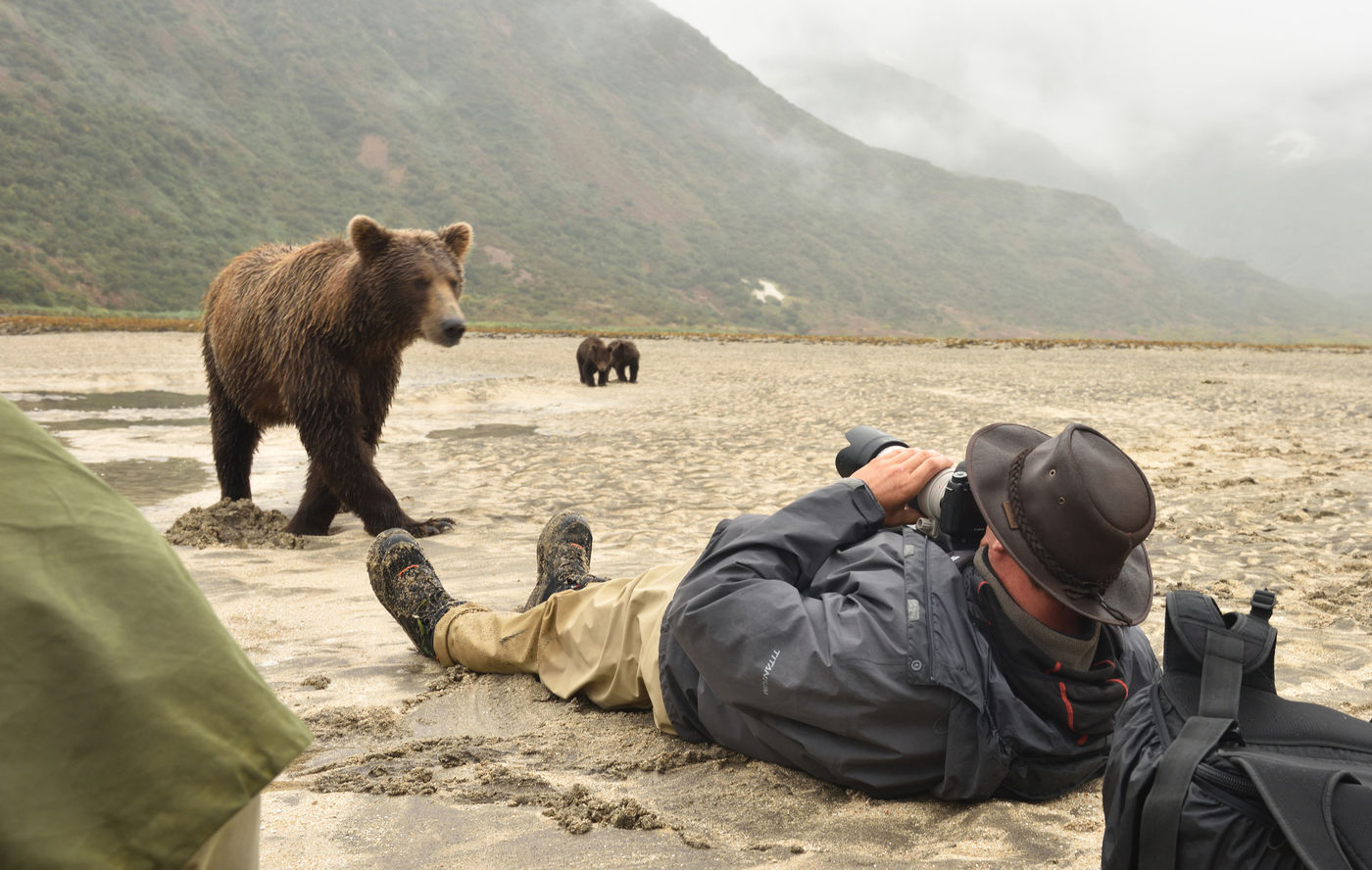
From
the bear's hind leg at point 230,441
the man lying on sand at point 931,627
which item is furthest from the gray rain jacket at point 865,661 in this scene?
the bear's hind leg at point 230,441

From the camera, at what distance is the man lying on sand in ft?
6.96

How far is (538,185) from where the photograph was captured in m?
105

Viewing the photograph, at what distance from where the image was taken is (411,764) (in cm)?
273

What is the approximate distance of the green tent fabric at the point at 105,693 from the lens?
30.9 inches

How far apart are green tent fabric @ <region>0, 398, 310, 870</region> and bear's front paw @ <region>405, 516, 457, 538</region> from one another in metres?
5.24

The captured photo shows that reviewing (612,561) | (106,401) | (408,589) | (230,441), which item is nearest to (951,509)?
(408,589)

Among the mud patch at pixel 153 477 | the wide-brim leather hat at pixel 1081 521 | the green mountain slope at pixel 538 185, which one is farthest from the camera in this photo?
the green mountain slope at pixel 538 185

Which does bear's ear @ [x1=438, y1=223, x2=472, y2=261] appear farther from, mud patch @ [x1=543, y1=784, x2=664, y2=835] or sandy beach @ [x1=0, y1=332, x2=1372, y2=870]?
mud patch @ [x1=543, y1=784, x2=664, y2=835]

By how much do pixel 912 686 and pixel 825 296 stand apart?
101 metres

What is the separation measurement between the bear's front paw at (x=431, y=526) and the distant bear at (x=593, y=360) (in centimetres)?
1130

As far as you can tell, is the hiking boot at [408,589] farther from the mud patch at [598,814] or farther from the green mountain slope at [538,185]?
the green mountain slope at [538,185]

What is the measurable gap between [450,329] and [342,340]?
25.6 inches

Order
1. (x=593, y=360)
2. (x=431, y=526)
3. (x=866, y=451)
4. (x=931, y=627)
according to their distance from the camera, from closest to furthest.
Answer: (x=931, y=627), (x=866, y=451), (x=431, y=526), (x=593, y=360)

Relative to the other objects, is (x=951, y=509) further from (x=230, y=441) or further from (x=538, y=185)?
(x=538, y=185)
